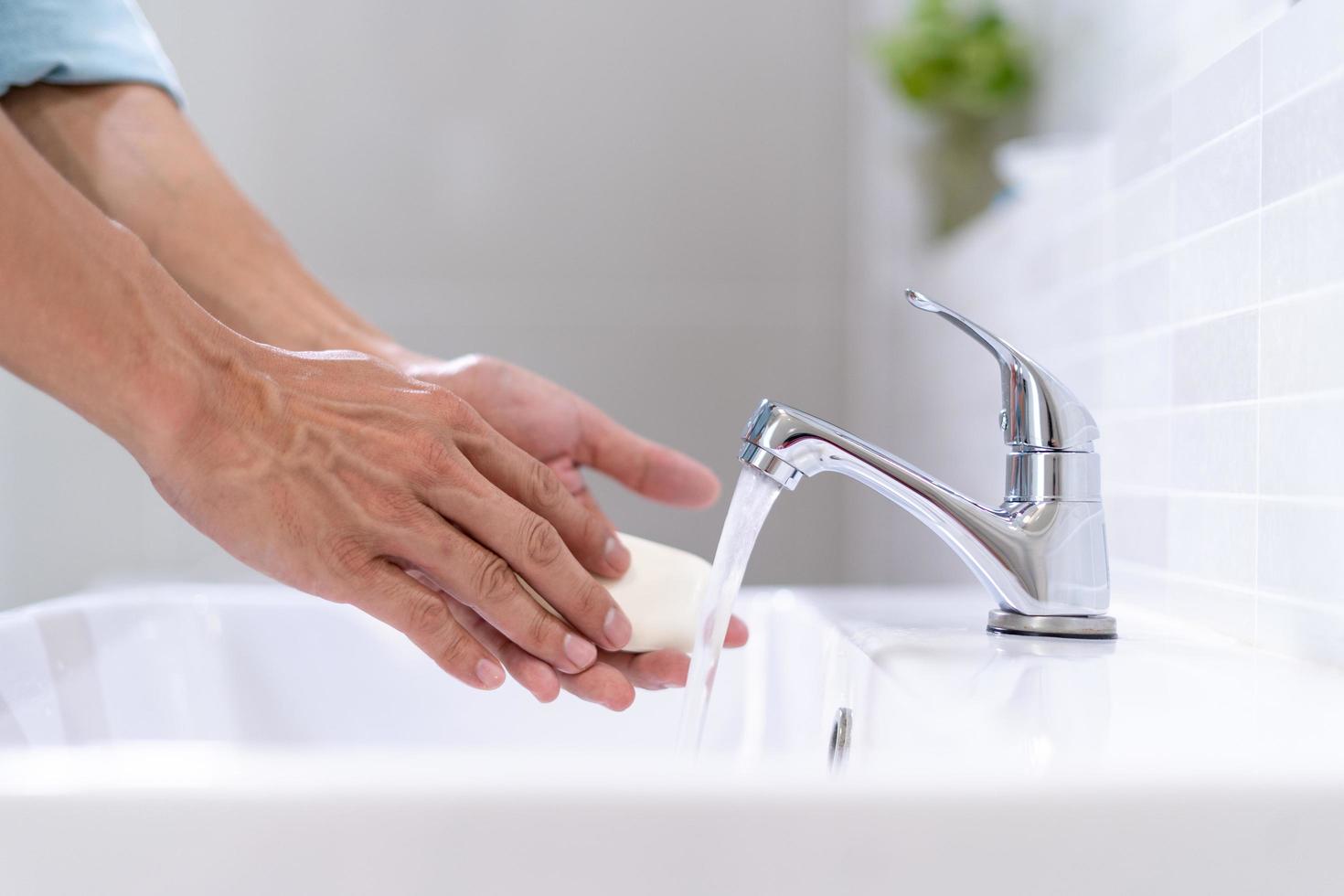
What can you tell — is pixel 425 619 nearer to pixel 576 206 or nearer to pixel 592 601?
pixel 592 601

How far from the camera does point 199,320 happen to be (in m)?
0.53

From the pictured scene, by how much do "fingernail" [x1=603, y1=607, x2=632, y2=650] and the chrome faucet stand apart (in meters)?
0.11

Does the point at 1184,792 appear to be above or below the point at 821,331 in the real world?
below

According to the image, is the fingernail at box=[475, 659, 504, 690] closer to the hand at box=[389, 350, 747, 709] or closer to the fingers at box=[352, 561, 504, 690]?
the fingers at box=[352, 561, 504, 690]

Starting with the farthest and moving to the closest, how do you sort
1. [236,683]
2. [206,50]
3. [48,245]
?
[206,50]
[236,683]
[48,245]

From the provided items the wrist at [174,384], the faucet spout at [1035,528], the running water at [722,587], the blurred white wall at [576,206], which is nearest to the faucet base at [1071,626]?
the faucet spout at [1035,528]

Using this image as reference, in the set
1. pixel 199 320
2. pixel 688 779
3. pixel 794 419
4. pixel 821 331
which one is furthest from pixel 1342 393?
pixel 821 331

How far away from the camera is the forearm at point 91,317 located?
0.48 metres

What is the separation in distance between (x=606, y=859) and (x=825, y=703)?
0.39 m

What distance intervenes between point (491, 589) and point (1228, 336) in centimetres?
40

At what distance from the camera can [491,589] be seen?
0.59 metres

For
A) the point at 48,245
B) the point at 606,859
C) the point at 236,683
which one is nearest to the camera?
the point at 606,859

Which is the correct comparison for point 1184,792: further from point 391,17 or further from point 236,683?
point 391,17

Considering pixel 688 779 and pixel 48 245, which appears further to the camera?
pixel 48 245
